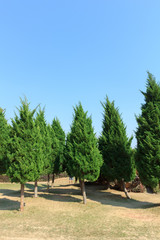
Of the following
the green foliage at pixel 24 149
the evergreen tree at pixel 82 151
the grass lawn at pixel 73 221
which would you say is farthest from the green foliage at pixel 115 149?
the green foliage at pixel 24 149

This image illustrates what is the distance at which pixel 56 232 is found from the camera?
1196 cm

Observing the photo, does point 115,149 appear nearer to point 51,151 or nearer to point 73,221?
point 51,151

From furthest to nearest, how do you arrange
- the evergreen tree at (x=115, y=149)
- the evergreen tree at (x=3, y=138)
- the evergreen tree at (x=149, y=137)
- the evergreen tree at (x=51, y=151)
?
the evergreen tree at (x=51, y=151) → the evergreen tree at (x=115, y=149) → the evergreen tree at (x=3, y=138) → the evergreen tree at (x=149, y=137)

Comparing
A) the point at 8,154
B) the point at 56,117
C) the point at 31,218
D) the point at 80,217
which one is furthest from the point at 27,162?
the point at 56,117

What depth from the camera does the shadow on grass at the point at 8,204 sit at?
60.3ft

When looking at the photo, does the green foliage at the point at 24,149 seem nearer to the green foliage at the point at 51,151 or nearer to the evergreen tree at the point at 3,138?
the evergreen tree at the point at 3,138

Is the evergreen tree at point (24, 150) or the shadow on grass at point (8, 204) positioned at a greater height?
the evergreen tree at point (24, 150)

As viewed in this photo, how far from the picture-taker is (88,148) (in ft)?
66.5

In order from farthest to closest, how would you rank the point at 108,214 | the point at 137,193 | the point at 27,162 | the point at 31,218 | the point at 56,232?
the point at 137,193
the point at 27,162
the point at 108,214
the point at 31,218
the point at 56,232

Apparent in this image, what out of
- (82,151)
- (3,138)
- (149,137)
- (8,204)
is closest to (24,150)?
(82,151)

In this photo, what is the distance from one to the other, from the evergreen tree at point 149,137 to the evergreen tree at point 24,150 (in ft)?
32.9

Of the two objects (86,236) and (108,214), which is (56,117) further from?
(86,236)

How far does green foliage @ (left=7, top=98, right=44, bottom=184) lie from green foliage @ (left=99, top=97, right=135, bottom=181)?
1022cm

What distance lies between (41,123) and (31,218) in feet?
43.7
